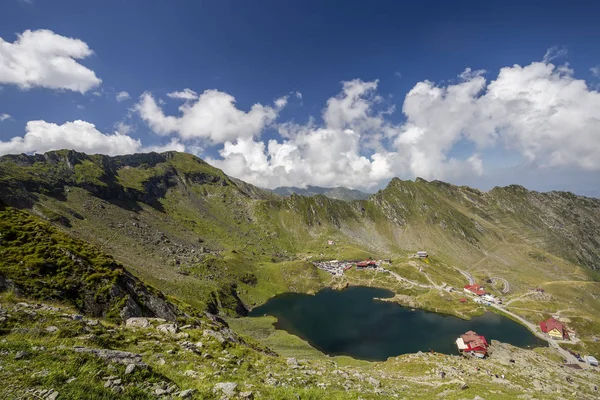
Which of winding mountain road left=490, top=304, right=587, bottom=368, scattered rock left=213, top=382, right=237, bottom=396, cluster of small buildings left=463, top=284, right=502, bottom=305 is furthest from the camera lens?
cluster of small buildings left=463, top=284, right=502, bottom=305

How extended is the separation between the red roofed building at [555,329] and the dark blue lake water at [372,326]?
7388 millimetres

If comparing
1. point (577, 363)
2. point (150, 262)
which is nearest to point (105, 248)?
point (150, 262)

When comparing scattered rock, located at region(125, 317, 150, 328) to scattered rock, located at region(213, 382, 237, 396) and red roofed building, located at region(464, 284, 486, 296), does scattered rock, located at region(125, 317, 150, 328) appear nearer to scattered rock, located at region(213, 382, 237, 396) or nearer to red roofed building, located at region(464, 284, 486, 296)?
scattered rock, located at region(213, 382, 237, 396)

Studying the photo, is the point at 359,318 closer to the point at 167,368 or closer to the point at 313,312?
the point at 313,312

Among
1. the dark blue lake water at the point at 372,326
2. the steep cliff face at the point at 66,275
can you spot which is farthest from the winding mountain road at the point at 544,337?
the steep cliff face at the point at 66,275

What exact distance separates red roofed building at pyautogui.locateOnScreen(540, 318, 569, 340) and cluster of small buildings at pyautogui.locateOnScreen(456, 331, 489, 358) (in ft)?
181

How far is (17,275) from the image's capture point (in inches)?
1003

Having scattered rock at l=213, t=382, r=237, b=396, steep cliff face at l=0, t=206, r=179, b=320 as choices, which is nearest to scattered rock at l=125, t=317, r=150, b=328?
steep cliff face at l=0, t=206, r=179, b=320

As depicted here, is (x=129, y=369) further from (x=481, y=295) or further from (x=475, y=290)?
(x=475, y=290)

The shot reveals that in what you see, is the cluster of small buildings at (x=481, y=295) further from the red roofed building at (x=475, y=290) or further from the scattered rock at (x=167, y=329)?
the scattered rock at (x=167, y=329)

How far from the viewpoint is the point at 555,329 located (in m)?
119

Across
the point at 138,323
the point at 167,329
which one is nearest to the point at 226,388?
the point at 167,329

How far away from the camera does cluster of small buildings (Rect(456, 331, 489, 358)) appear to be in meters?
87.0

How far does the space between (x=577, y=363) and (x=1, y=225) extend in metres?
158
